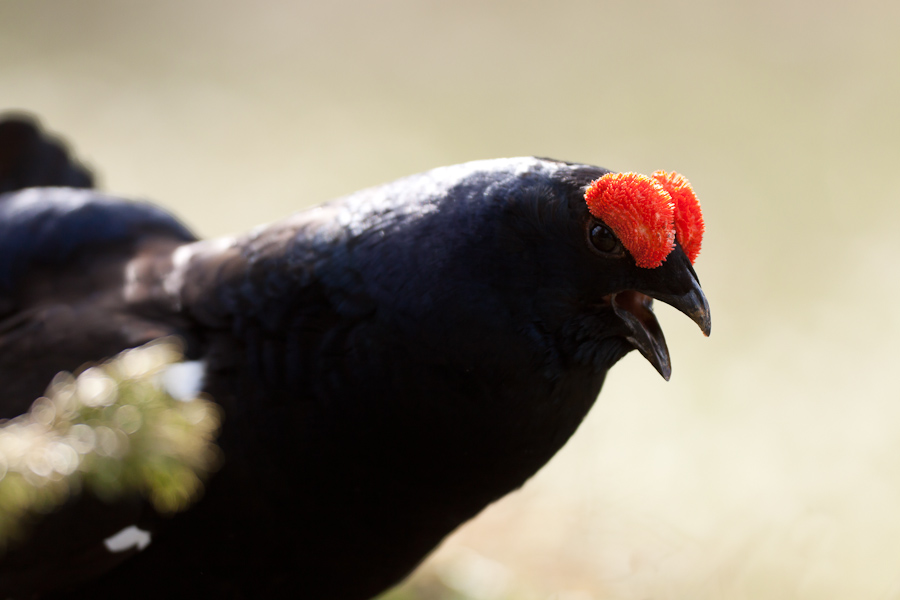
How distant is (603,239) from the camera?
0.95 m

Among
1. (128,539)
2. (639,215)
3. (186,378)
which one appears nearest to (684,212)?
(639,215)

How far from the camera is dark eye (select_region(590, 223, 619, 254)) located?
945mm

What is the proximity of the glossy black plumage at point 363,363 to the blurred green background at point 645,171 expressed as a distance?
953 mm

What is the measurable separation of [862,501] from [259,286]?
2.60 m

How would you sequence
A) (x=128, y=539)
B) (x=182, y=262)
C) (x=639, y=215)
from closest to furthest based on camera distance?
(x=639, y=215), (x=128, y=539), (x=182, y=262)

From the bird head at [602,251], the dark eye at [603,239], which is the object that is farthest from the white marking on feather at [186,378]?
the dark eye at [603,239]

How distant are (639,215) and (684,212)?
8 centimetres

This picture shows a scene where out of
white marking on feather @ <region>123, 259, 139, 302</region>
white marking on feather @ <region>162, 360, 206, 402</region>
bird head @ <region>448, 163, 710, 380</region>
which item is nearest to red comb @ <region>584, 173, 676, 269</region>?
bird head @ <region>448, 163, 710, 380</region>

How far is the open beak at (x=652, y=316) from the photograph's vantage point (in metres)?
0.95

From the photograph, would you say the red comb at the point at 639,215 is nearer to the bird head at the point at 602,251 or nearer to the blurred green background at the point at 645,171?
the bird head at the point at 602,251

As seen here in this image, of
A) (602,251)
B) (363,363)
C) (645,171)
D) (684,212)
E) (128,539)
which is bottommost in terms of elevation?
(128,539)

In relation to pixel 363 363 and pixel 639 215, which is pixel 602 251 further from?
pixel 363 363

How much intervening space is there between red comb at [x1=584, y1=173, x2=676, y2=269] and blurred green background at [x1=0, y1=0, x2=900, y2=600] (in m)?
1.31

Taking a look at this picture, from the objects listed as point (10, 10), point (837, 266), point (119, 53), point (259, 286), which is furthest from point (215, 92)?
point (259, 286)
